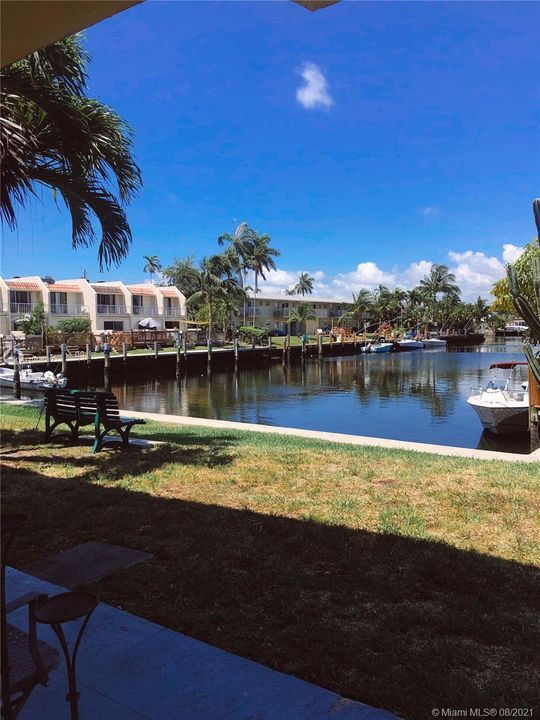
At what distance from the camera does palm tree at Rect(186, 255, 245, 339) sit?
5444cm

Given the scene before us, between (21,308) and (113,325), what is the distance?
10.0 metres

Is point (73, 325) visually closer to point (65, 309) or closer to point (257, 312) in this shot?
point (65, 309)

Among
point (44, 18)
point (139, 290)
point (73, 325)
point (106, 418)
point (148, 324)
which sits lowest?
point (106, 418)

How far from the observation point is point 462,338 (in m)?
103

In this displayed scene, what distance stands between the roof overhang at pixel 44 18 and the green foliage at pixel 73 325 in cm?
4704

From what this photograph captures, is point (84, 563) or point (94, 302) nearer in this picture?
point (84, 563)

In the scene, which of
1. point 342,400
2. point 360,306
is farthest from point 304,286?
point 342,400

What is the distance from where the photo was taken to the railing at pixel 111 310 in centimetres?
5503

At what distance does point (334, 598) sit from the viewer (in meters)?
3.53

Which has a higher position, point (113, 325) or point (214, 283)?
point (214, 283)

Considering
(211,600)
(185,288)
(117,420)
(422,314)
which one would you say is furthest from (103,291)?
(422,314)

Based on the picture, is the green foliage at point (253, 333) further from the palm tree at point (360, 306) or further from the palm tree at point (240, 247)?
the palm tree at point (360, 306)

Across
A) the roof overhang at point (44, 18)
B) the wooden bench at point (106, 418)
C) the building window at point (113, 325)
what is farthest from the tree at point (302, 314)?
the roof overhang at point (44, 18)

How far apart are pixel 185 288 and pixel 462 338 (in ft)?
180
